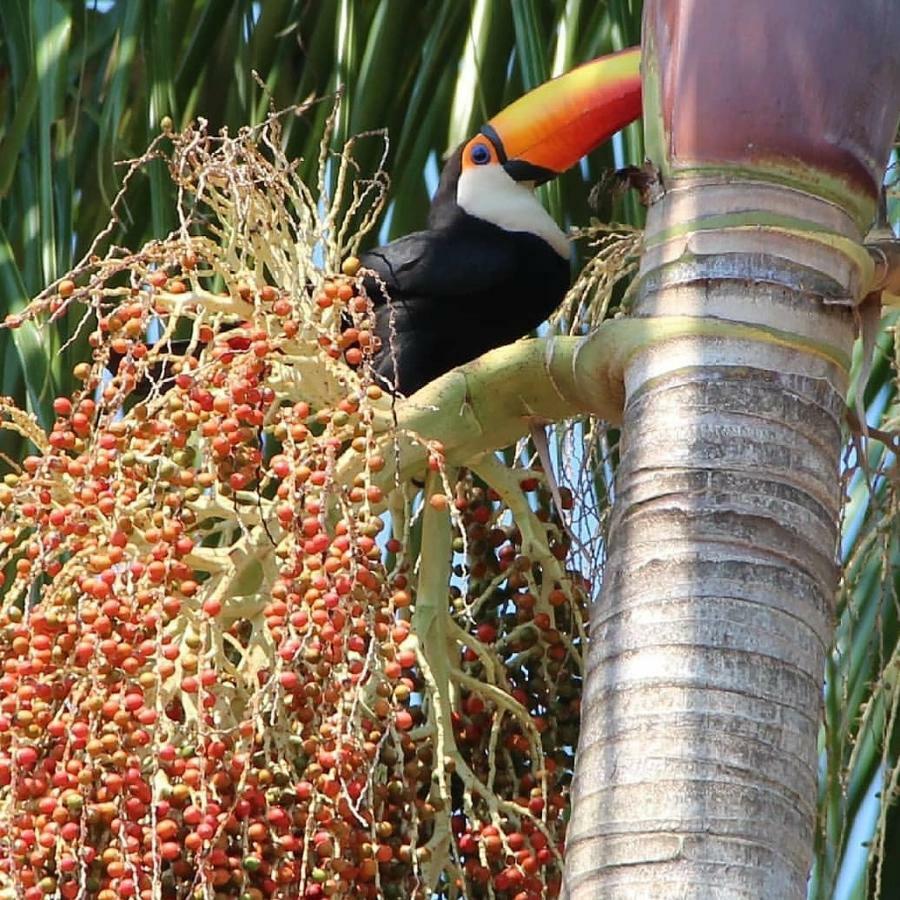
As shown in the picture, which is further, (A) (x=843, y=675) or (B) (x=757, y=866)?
(A) (x=843, y=675)

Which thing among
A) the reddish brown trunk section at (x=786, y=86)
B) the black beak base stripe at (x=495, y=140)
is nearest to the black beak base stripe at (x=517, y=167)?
the black beak base stripe at (x=495, y=140)

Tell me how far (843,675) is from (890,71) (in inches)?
20.3

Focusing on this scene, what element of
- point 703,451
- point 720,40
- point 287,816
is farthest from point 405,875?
point 720,40

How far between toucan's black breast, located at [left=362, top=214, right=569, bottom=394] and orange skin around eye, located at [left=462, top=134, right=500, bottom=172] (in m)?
0.07

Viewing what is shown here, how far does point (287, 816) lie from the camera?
1.50m

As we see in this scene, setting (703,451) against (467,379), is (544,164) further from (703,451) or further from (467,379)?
(703,451)

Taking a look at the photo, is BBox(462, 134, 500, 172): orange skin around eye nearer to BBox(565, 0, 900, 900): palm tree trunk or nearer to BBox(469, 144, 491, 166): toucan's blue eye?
BBox(469, 144, 491, 166): toucan's blue eye

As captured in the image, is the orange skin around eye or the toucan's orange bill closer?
the toucan's orange bill

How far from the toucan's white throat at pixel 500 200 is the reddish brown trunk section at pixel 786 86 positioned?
1086mm

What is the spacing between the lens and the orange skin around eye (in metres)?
2.75

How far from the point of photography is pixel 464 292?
2.67 metres

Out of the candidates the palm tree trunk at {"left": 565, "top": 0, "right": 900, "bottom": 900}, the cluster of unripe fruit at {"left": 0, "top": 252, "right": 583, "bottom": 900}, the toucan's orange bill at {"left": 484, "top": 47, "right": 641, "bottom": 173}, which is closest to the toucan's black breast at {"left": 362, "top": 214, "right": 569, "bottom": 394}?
the toucan's orange bill at {"left": 484, "top": 47, "right": 641, "bottom": 173}

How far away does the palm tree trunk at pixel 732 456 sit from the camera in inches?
52.9

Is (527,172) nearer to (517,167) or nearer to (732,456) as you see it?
(517,167)
